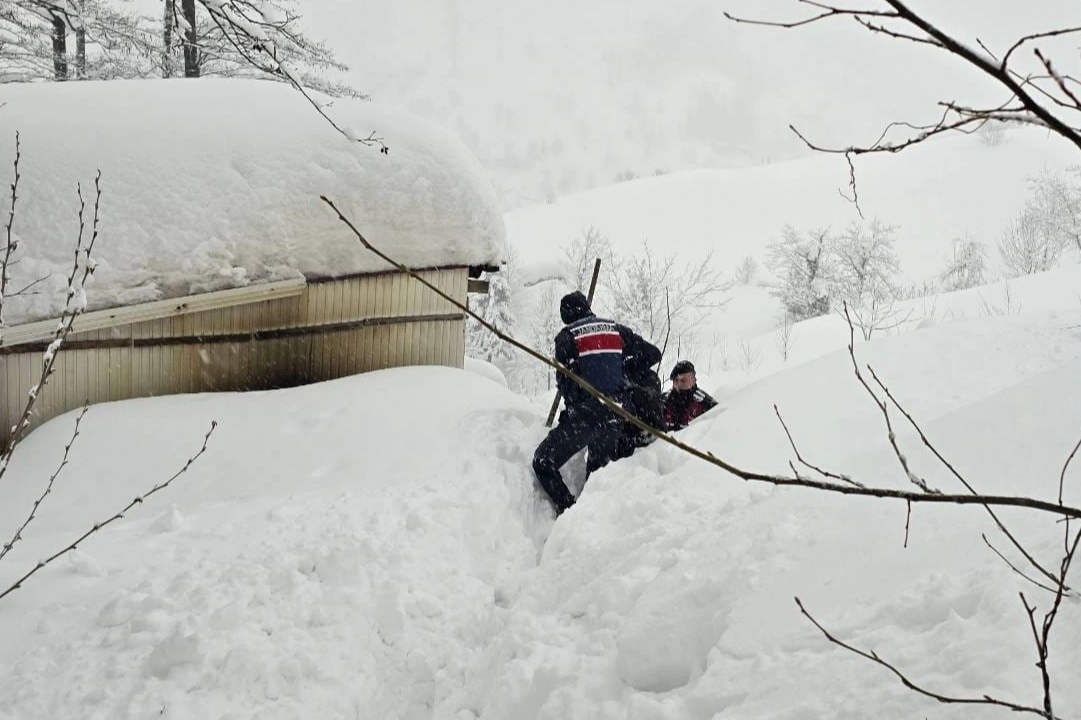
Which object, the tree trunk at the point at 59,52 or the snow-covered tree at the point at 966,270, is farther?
the snow-covered tree at the point at 966,270

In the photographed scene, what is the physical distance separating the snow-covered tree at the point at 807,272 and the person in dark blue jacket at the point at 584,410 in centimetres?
2835

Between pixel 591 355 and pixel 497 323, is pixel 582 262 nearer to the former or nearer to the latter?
pixel 497 323

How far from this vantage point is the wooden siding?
6180 mm

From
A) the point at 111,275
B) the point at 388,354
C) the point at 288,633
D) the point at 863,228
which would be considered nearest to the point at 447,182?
the point at 388,354

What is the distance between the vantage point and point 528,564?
16.0ft

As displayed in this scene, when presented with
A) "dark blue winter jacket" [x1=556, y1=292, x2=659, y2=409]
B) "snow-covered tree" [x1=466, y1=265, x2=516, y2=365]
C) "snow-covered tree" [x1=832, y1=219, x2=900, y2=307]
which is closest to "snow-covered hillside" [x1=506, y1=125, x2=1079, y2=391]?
"snow-covered tree" [x1=466, y1=265, x2=516, y2=365]

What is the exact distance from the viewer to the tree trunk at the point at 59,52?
460 inches

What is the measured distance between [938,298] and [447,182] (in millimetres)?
19256

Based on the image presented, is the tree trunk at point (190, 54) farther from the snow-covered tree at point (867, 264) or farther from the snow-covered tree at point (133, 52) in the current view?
the snow-covered tree at point (867, 264)

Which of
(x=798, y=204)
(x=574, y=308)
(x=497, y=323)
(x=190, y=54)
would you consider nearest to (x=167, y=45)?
(x=190, y=54)

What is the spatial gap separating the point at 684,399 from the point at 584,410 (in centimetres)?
234

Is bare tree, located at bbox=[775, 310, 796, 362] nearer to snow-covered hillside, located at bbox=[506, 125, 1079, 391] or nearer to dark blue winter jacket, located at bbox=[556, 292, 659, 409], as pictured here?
snow-covered hillside, located at bbox=[506, 125, 1079, 391]

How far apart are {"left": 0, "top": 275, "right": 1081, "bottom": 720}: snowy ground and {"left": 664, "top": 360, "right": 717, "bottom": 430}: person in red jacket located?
139 centimetres

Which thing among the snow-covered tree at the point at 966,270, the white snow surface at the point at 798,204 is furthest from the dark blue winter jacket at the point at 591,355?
the white snow surface at the point at 798,204
